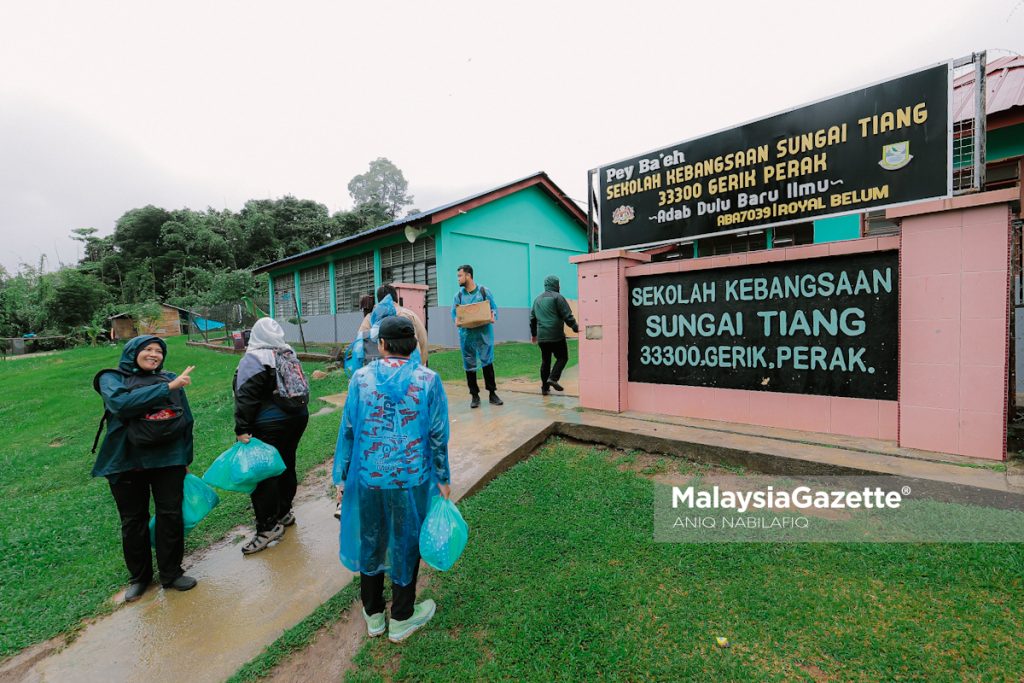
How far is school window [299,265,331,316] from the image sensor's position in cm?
1788

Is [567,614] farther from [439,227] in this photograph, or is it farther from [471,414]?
[439,227]

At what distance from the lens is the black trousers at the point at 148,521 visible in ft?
9.18

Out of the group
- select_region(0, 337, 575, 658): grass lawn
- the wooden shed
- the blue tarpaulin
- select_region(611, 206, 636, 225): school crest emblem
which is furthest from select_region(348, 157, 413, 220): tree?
select_region(611, 206, 636, 225): school crest emblem

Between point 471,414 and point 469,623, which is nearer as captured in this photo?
point 469,623

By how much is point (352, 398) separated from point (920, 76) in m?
4.60

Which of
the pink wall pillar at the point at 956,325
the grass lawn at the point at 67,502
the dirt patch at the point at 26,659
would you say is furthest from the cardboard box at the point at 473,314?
the dirt patch at the point at 26,659

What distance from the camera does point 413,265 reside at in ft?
46.7

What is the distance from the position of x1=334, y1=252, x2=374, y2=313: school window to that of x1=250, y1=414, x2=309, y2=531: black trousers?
1281 centimetres

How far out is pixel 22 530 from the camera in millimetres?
3744

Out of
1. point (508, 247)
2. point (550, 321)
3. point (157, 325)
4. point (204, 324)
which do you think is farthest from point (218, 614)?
point (157, 325)

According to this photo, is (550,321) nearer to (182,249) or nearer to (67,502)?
(67,502)

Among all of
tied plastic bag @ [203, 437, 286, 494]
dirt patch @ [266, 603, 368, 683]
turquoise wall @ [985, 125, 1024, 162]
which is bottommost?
dirt patch @ [266, 603, 368, 683]

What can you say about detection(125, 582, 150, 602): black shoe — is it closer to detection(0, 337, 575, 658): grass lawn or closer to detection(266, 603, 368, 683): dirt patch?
detection(0, 337, 575, 658): grass lawn

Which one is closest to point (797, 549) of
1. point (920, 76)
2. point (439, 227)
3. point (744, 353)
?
point (744, 353)
